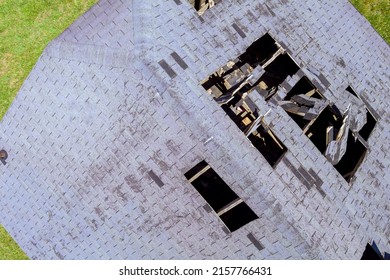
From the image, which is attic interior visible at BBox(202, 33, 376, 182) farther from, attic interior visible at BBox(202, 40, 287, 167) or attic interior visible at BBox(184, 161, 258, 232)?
attic interior visible at BBox(184, 161, 258, 232)

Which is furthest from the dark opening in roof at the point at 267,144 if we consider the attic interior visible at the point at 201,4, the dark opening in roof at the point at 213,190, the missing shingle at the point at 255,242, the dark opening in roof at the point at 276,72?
the attic interior visible at the point at 201,4

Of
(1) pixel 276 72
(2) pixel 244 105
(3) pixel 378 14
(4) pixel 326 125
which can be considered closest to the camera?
(2) pixel 244 105

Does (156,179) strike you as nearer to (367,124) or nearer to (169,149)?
(169,149)

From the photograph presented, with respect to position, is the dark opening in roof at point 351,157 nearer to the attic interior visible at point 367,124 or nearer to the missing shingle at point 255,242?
the attic interior visible at point 367,124

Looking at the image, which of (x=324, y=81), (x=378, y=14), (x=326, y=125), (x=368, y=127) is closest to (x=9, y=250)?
(x=326, y=125)

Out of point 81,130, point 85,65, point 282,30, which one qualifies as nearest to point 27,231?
point 81,130
